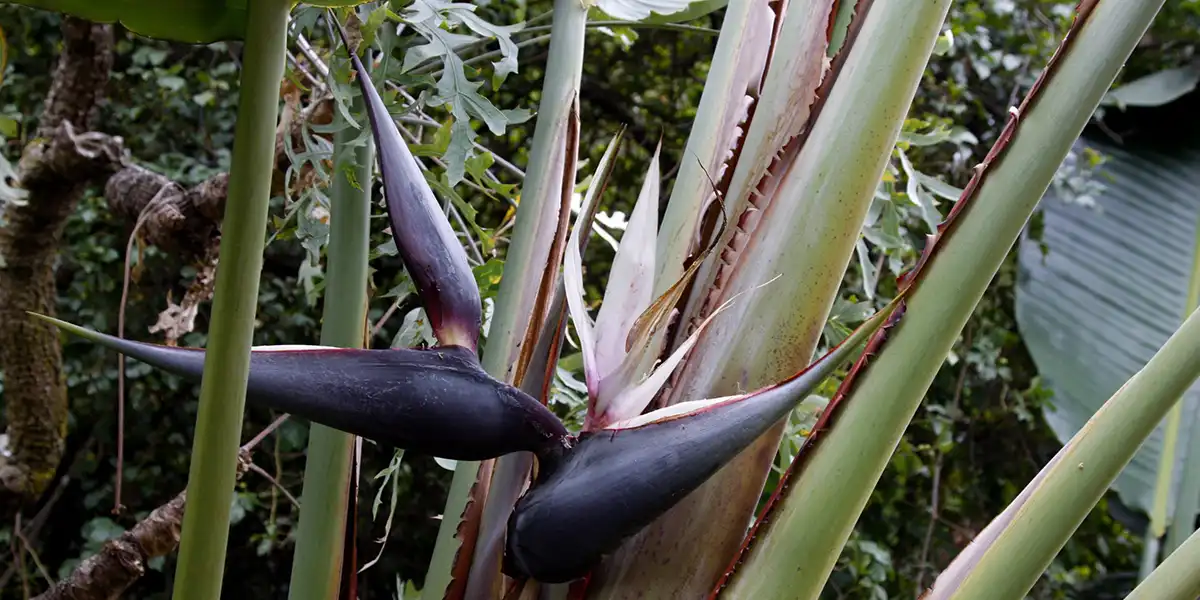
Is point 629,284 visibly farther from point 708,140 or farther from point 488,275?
point 488,275

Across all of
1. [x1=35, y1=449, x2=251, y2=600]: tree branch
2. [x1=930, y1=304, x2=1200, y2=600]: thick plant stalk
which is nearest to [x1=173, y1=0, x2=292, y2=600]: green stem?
[x1=930, y1=304, x2=1200, y2=600]: thick plant stalk

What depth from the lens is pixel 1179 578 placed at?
27cm

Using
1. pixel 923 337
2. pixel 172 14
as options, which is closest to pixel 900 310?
pixel 923 337

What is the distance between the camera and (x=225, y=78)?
139 cm

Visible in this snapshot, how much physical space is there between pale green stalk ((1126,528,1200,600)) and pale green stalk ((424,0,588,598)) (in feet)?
0.76

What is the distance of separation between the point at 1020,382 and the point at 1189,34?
2.03 ft

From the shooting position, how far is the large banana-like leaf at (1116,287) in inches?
37.6

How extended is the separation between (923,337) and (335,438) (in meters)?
0.22

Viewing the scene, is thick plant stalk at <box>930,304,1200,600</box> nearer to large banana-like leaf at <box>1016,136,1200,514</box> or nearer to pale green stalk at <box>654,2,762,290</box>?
pale green stalk at <box>654,2,762,290</box>

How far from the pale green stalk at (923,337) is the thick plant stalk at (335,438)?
16 centimetres

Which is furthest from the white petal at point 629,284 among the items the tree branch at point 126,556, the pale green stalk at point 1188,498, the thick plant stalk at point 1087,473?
the pale green stalk at point 1188,498

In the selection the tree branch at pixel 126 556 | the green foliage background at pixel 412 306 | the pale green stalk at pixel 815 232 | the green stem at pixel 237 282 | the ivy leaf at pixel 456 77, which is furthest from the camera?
the green foliage background at pixel 412 306

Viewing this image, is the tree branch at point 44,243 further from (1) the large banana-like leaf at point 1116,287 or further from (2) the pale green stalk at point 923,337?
(1) the large banana-like leaf at point 1116,287

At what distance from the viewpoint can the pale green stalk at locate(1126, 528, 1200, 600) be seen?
0.89 ft
